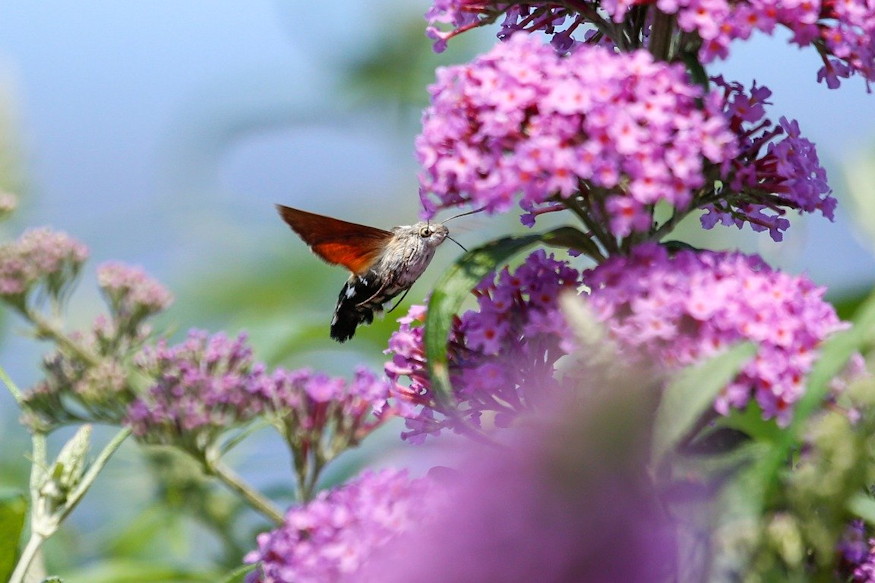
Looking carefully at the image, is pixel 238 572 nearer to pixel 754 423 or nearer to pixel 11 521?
pixel 11 521

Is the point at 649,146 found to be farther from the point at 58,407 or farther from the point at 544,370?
the point at 58,407

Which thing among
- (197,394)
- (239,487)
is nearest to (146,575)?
(239,487)

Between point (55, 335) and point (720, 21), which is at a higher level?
point (55, 335)

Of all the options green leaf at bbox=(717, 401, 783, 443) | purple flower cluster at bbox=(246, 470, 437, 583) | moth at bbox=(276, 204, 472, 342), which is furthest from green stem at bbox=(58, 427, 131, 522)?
green leaf at bbox=(717, 401, 783, 443)

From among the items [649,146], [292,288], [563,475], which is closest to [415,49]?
[292,288]

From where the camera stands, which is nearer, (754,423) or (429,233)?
(754,423)

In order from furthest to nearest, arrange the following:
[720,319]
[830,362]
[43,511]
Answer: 1. [43,511]
2. [720,319]
3. [830,362]

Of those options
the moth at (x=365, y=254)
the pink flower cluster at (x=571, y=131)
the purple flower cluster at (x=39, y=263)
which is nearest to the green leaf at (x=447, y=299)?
the pink flower cluster at (x=571, y=131)
